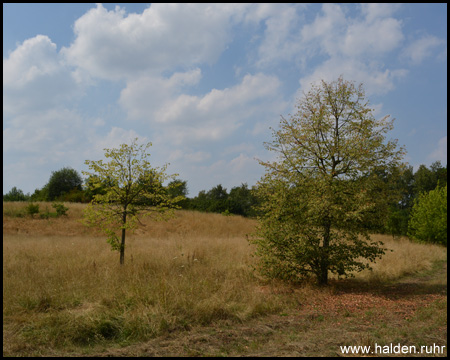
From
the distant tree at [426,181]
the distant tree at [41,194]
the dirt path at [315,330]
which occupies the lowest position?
the dirt path at [315,330]

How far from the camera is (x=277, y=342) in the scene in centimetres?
565

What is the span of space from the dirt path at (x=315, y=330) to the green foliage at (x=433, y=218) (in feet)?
62.3

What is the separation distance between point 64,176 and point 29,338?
53.1 meters

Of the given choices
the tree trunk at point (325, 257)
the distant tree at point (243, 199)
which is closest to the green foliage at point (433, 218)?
the tree trunk at point (325, 257)

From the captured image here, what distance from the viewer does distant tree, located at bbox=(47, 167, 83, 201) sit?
52.6 m

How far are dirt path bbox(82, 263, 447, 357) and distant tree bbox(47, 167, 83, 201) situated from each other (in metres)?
51.2

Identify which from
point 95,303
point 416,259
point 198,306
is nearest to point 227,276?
point 198,306

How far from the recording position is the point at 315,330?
20.9 ft

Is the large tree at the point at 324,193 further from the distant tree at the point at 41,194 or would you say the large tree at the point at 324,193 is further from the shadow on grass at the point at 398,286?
the distant tree at the point at 41,194

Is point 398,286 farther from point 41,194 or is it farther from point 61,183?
point 41,194

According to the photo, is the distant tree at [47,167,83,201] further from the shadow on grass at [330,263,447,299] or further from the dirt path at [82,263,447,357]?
A: the dirt path at [82,263,447,357]

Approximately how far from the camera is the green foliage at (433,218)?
25172mm

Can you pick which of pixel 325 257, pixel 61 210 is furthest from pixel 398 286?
pixel 61 210

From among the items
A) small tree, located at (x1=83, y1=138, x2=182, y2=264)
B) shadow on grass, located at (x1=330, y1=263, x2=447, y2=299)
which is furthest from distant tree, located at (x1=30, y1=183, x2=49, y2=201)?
shadow on grass, located at (x1=330, y1=263, x2=447, y2=299)
